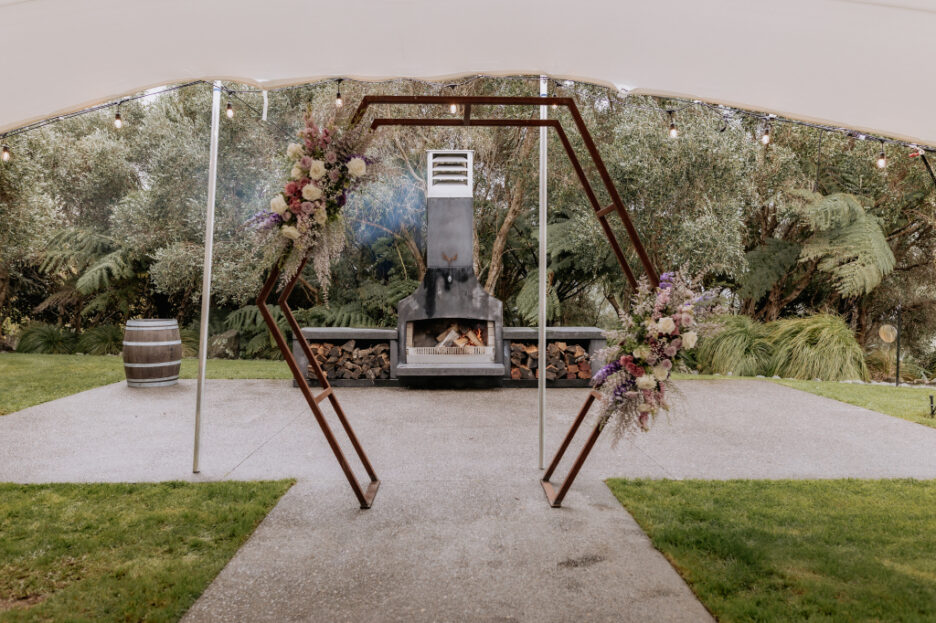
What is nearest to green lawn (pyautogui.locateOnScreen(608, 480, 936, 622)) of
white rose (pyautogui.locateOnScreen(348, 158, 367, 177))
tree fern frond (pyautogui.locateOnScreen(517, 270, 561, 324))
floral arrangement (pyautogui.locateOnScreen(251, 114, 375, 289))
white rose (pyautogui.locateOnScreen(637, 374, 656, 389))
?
white rose (pyautogui.locateOnScreen(637, 374, 656, 389))

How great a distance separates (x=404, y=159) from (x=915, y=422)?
7.39m

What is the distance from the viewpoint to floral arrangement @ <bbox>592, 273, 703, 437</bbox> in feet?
8.77

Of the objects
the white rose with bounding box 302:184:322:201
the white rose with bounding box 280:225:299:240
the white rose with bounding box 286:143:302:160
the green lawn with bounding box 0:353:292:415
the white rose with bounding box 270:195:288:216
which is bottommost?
the green lawn with bounding box 0:353:292:415

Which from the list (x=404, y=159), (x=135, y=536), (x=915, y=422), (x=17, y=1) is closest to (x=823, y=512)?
(x=915, y=422)

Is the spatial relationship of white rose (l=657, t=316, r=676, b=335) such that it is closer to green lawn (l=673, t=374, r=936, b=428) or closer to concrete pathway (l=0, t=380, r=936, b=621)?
concrete pathway (l=0, t=380, r=936, b=621)

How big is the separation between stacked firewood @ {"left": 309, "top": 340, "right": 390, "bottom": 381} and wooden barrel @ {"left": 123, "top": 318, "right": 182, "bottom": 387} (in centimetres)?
155

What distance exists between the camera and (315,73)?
305cm

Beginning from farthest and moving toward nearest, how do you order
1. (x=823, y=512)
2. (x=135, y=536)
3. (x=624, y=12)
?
(x=823, y=512) → (x=135, y=536) → (x=624, y=12)

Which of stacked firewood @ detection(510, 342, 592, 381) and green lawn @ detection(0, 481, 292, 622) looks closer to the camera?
green lawn @ detection(0, 481, 292, 622)

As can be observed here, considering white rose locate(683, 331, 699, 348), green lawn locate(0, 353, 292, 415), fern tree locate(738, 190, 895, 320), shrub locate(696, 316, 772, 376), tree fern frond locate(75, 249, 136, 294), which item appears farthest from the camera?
tree fern frond locate(75, 249, 136, 294)

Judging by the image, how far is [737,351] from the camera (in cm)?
848

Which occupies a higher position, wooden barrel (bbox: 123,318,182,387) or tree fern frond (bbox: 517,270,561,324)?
tree fern frond (bbox: 517,270,561,324)

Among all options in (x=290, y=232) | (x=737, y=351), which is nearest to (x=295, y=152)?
(x=290, y=232)

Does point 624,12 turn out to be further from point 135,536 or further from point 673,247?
point 673,247
